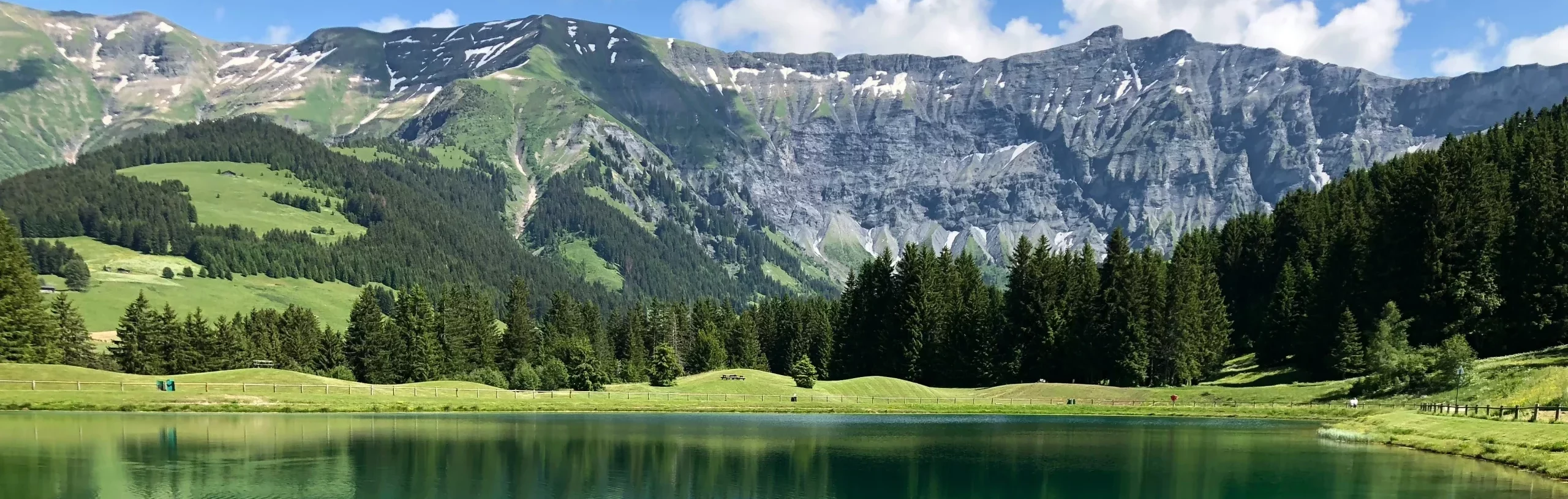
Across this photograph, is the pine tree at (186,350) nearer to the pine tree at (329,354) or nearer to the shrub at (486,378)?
the pine tree at (329,354)

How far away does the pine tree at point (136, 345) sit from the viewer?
416ft

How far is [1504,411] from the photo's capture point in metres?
66.9

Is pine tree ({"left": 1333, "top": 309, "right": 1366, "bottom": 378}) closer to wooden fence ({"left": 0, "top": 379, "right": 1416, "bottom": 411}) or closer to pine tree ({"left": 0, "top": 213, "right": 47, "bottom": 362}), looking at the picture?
wooden fence ({"left": 0, "top": 379, "right": 1416, "bottom": 411})

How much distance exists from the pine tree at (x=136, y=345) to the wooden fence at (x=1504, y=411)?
12934 centimetres

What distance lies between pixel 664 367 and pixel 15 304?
209ft

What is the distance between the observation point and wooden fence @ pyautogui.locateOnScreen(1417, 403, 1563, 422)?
196 feet

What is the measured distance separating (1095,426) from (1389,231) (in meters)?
45.0

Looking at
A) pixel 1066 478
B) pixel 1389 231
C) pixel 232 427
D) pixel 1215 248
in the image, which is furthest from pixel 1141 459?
pixel 1215 248

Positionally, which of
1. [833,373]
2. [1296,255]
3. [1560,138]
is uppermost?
[1560,138]

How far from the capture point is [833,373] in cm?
14475

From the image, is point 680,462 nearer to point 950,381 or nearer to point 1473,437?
point 1473,437

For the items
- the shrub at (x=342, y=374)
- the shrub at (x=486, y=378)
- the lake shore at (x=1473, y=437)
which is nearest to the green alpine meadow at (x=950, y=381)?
the lake shore at (x=1473, y=437)

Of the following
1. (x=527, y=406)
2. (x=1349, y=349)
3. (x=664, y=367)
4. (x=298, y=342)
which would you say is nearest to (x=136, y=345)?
(x=298, y=342)

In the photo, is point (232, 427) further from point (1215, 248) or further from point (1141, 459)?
point (1215, 248)
